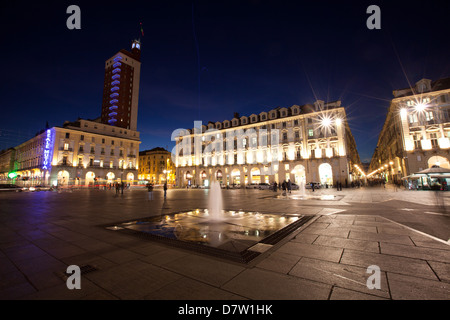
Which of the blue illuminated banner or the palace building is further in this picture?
the palace building

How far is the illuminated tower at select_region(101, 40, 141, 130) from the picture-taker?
75.2m

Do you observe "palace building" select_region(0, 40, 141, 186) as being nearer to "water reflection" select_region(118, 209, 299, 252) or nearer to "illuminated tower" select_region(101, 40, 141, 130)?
"illuminated tower" select_region(101, 40, 141, 130)

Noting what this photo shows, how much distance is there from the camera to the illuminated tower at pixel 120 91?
75.2m

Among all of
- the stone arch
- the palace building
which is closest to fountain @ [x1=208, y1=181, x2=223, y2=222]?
the stone arch

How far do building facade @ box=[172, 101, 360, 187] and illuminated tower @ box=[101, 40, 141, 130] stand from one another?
31.4m

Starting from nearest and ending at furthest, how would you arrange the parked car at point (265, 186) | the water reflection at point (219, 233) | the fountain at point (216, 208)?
1. the water reflection at point (219, 233)
2. the fountain at point (216, 208)
3. the parked car at point (265, 186)

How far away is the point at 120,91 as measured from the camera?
76438 millimetres

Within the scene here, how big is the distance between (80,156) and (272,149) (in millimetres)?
47596

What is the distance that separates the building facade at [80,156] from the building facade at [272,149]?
55.3ft

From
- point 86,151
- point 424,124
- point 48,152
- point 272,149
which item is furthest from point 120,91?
point 424,124

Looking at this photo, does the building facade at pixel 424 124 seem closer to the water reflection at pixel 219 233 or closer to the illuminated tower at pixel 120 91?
the water reflection at pixel 219 233

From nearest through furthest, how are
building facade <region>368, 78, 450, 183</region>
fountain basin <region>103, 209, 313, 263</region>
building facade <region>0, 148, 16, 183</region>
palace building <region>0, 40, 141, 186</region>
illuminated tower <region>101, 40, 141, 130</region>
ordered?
1. fountain basin <region>103, 209, 313, 263</region>
2. building facade <region>368, 78, 450, 183</region>
3. palace building <region>0, 40, 141, 186</region>
4. building facade <region>0, 148, 16, 183</region>
5. illuminated tower <region>101, 40, 141, 130</region>

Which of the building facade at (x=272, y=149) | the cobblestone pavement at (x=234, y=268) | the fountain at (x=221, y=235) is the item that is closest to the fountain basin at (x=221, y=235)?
the fountain at (x=221, y=235)
